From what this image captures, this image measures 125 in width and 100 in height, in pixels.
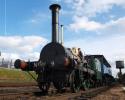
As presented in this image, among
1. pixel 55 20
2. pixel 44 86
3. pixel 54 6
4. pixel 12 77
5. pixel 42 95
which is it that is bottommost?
pixel 42 95

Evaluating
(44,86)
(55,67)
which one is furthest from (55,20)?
(44,86)

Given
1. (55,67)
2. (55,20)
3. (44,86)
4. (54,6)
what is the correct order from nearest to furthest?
(55,67), (44,86), (55,20), (54,6)

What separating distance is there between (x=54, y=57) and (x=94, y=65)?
11.9 metres

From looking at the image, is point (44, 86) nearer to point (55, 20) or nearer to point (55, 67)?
point (55, 67)

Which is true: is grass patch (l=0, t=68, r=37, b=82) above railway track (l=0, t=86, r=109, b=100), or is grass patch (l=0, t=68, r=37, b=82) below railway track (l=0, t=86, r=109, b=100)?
above

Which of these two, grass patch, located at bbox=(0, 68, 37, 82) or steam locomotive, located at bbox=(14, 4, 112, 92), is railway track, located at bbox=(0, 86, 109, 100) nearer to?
steam locomotive, located at bbox=(14, 4, 112, 92)

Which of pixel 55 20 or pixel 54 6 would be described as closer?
pixel 55 20

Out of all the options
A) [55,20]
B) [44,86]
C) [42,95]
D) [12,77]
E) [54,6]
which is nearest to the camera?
[42,95]

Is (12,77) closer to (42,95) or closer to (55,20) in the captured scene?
(55,20)

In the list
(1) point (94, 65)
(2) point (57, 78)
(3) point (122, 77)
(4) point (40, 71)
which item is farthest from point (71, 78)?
(3) point (122, 77)

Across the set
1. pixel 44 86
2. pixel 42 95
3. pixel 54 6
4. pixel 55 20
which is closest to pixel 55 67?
pixel 44 86

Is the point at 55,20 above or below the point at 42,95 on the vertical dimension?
above

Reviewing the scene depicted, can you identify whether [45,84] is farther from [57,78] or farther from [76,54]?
[76,54]

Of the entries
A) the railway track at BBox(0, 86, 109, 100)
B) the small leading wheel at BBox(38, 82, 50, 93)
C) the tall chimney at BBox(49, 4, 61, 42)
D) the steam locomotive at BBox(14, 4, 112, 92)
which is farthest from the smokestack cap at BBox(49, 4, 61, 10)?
the railway track at BBox(0, 86, 109, 100)
